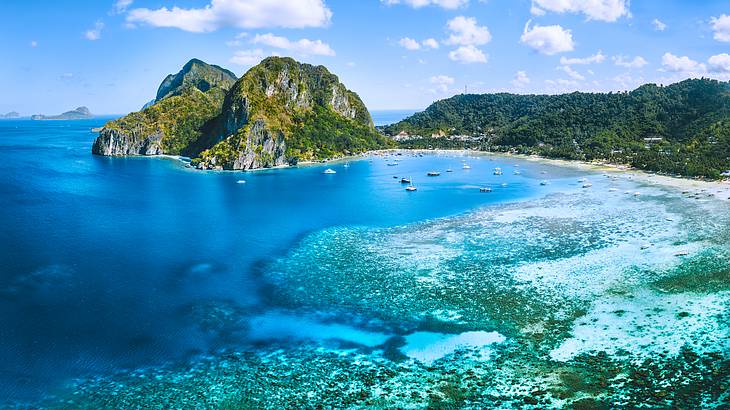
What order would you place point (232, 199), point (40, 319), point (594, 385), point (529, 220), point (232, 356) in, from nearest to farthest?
point (594, 385) < point (232, 356) < point (40, 319) < point (529, 220) < point (232, 199)

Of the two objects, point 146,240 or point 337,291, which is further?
point 146,240

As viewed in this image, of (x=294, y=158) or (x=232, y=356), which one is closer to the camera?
(x=232, y=356)

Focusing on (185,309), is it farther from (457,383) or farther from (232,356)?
(457,383)

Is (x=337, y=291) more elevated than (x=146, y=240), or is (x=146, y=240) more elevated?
(x=146, y=240)

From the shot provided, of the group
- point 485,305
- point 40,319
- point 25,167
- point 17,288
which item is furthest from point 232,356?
point 25,167

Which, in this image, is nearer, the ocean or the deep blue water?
the ocean
